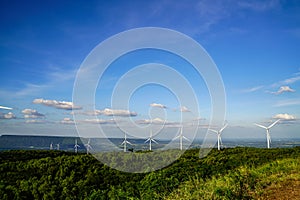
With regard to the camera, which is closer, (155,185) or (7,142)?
(155,185)

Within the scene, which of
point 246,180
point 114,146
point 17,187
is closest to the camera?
point 246,180

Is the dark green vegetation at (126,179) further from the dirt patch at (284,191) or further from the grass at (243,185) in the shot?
the dirt patch at (284,191)

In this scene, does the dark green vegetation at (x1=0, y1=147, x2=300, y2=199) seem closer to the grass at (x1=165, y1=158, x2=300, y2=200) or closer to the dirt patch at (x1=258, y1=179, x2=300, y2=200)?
the grass at (x1=165, y1=158, x2=300, y2=200)

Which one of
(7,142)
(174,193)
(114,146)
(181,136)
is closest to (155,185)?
(174,193)

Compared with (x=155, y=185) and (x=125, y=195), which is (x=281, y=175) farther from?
(x=125, y=195)

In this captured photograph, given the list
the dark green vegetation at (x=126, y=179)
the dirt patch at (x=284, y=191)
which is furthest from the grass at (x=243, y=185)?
the dirt patch at (x=284, y=191)

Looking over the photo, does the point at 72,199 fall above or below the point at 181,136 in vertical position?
below
